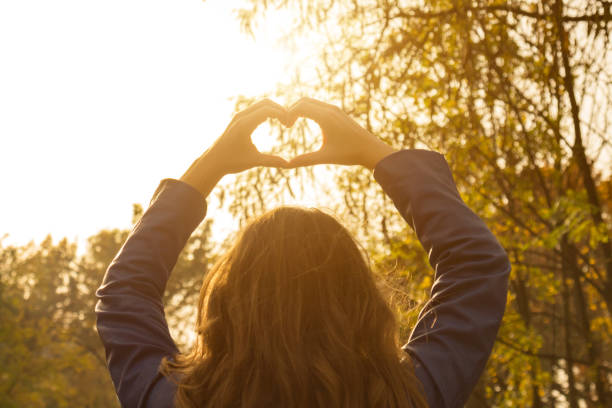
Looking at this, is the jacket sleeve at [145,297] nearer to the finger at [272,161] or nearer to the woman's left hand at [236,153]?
the woman's left hand at [236,153]

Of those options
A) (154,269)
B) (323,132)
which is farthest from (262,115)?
(154,269)

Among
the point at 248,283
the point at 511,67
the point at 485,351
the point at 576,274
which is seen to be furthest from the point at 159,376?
the point at 576,274

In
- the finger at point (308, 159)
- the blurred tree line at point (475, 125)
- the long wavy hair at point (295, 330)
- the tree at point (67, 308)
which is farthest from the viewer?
the tree at point (67, 308)

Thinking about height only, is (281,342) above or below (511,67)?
below

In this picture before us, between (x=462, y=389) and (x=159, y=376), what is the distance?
511 millimetres

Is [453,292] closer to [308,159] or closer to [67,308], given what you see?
[308,159]

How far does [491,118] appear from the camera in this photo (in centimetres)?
586

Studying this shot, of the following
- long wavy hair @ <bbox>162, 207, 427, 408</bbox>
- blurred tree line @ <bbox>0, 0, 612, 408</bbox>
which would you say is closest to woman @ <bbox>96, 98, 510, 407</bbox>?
long wavy hair @ <bbox>162, 207, 427, 408</bbox>

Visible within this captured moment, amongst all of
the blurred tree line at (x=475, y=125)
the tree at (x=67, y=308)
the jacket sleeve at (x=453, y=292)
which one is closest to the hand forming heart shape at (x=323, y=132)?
the jacket sleeve at (x=453, y=292)

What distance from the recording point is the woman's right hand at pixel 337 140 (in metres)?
1.27

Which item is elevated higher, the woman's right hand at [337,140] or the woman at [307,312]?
the woman's right hand at [337,140]

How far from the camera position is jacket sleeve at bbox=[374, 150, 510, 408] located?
1072 mm

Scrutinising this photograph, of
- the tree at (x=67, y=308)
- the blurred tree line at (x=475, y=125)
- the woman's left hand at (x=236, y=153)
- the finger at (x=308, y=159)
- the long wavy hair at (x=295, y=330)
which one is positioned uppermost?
the tree at (x=67, y=308)

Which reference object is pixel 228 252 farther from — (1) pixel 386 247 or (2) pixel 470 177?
(2) pixel 470 177
